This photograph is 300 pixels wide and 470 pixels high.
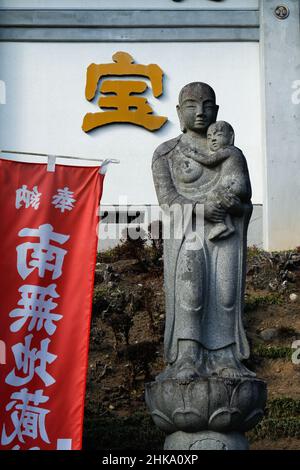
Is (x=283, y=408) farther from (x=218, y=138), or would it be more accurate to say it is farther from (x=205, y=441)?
(x=218, y=138)

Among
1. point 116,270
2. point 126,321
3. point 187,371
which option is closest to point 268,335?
point 126,321

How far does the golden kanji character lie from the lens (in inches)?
680

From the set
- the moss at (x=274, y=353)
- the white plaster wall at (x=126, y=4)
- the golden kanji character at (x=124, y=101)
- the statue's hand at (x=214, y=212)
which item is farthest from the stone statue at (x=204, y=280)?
the white plaster wall at (x=126, y=4)

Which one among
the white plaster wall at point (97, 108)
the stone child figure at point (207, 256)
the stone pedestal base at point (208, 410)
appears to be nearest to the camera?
the stone pedestal base at point (208, 410)

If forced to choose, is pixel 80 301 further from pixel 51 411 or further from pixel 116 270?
pixel 116 270

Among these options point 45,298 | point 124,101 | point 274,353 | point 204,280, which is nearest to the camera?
point 45,298

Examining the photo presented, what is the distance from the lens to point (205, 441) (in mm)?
8508

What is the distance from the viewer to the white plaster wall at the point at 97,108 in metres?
17.3

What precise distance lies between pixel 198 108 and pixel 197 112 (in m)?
0.04

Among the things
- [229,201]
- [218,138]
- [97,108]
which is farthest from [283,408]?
[97,108]

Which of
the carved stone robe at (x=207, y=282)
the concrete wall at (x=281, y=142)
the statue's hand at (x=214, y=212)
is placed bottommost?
the carved stone robe at (x=207, y=282)

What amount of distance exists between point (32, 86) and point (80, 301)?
950cm

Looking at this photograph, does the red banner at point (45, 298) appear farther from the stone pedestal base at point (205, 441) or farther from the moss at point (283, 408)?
the moss at point (283, 408)

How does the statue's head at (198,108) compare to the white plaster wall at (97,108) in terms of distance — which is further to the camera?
the white plaster wall at (97,108)
